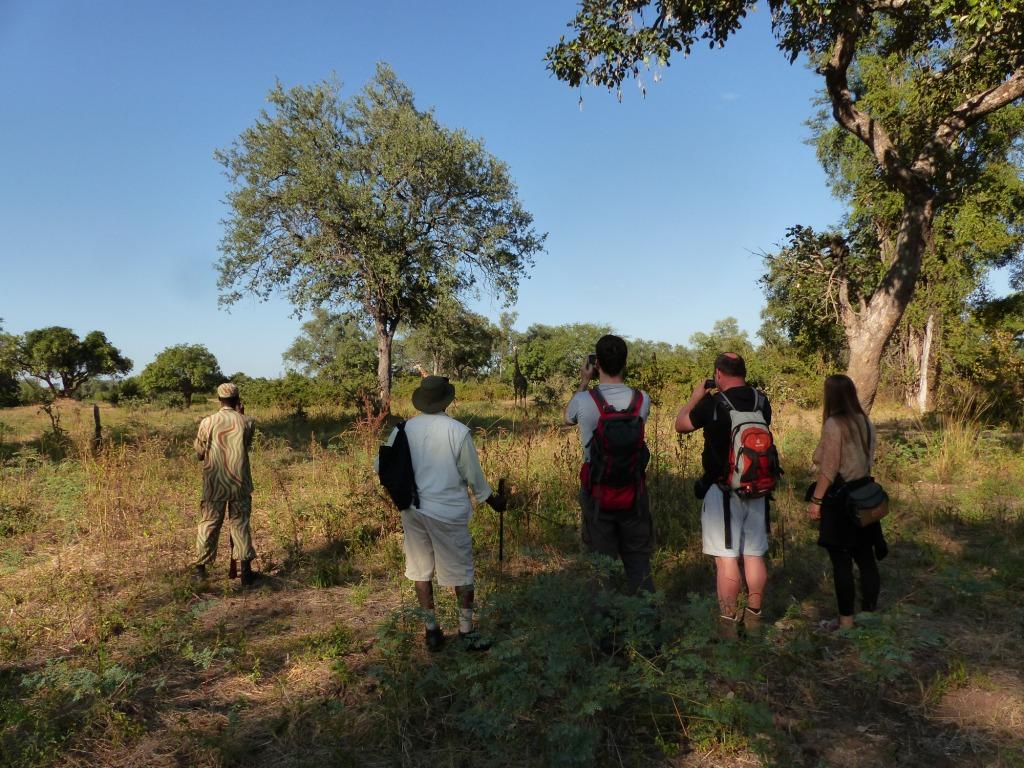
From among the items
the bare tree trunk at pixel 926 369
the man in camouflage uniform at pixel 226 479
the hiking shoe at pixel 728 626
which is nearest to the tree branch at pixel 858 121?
the hiking shoe at pixel 728 626

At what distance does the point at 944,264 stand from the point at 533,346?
163ft

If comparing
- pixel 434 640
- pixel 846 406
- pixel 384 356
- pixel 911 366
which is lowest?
pixel 434 640

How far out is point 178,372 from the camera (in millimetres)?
42656

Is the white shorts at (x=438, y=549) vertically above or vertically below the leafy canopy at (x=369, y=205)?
below

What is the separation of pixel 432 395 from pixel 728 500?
2004 mm

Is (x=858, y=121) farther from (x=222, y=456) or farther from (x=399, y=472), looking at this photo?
(x=222, y=456)

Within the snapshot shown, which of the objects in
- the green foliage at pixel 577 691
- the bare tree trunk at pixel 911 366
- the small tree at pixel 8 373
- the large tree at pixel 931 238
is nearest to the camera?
the green foliage at pixel 577 691

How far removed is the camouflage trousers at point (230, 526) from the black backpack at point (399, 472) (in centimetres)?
233

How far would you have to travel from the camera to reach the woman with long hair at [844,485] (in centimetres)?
380

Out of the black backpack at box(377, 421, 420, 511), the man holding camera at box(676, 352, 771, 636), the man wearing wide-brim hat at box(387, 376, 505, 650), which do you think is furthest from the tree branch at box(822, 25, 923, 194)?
the black backpack at box(377, 421, 420, 511)

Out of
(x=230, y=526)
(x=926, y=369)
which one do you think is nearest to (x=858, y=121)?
(x=230, y=526)

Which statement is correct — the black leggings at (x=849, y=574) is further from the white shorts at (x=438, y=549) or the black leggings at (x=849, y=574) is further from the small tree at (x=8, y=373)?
the small tree at (x=8, y=373)

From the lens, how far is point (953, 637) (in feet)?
13.1

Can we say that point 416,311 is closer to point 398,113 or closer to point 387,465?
point 398,113
